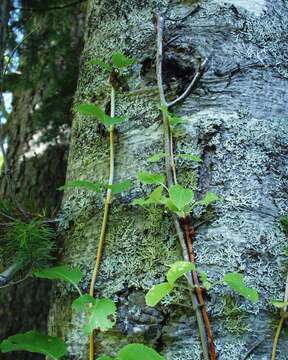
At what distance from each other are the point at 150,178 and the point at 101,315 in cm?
31

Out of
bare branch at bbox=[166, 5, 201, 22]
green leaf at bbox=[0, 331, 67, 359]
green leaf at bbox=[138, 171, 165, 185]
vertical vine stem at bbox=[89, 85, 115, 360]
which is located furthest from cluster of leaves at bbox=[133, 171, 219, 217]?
bare branch at bbox=[166, 5, 201, 22]

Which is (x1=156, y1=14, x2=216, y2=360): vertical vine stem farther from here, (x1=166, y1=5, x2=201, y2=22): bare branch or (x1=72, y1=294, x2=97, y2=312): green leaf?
(x1=72, y1=294, x2=97, y2=312): green leaf

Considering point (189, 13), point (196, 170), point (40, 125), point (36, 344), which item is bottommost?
point (36, 344)

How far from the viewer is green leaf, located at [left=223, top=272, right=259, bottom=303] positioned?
0.98 meters

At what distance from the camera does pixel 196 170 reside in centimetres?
122

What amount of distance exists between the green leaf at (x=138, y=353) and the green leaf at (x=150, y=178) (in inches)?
14.1

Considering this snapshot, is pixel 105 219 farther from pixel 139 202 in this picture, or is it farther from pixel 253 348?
pixel 253 348

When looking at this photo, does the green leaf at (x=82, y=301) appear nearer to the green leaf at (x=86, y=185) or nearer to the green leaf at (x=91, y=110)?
the green leaf at (x=86, y=185)

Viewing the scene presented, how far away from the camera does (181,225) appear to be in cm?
114

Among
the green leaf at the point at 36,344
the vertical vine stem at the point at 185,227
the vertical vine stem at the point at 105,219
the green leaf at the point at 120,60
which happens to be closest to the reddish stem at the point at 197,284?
the vertical vine stem at the point at 185,227

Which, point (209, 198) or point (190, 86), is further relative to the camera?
point (190, 86)

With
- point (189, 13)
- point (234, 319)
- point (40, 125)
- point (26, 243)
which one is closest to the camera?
point (234, 319)

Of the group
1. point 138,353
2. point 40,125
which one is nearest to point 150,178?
point 138,353

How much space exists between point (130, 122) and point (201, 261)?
436mm
